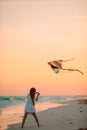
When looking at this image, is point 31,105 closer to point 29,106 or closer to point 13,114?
point 29,106

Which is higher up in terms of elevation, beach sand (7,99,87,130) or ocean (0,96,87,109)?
ocean (0,96,87,109)

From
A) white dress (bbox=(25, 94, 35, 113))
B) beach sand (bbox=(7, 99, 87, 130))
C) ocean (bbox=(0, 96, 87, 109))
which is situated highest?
ocean (bbox=(0, 96, 87, 109))

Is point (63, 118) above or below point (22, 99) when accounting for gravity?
below

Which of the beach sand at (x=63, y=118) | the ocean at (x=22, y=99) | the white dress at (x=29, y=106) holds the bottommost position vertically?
the beach sand at (x=63, y=118)

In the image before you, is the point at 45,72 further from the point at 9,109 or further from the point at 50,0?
the point at 50,0

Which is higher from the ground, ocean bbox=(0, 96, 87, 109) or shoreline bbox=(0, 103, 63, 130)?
ocean bbox=(0, 96, 87, 109)

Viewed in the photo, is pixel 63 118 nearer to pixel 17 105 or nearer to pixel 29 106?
pixel 29 106

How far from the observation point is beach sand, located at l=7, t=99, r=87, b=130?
3061 mm

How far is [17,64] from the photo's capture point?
10.5ft

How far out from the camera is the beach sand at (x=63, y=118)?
10.0ft

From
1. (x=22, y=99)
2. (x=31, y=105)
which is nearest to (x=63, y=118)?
(x=31, y=105)

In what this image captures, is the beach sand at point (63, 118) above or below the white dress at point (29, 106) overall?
below

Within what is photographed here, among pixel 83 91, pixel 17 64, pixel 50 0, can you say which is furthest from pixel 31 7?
pixel 83 91

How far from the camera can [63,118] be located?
10.2ft
